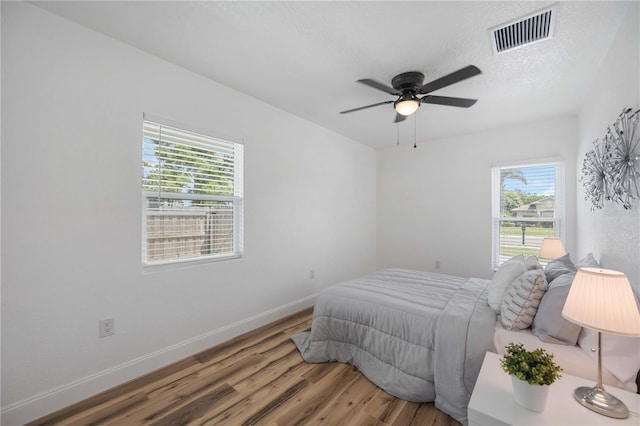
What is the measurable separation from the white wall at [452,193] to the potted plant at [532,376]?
334 cm

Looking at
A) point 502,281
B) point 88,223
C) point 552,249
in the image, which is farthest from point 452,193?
point 88,223

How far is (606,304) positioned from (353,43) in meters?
2.14

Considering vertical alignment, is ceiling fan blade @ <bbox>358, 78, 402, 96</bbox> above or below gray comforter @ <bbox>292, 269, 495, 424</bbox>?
above

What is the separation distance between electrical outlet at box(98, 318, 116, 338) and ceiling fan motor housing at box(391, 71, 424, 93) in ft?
10.00

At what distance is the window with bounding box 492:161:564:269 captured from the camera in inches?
147

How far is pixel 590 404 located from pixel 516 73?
2555 millimetres

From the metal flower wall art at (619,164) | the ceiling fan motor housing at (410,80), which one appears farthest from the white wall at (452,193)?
the ceiling fan motor housing at (410,80)

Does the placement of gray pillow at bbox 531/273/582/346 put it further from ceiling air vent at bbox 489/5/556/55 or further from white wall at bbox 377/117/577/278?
white wall at bbox 377/117/577/278

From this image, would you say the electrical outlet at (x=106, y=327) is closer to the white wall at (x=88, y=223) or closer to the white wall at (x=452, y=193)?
the white wall at (x=88, y=223)

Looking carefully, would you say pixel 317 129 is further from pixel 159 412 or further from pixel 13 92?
pixel 159 412

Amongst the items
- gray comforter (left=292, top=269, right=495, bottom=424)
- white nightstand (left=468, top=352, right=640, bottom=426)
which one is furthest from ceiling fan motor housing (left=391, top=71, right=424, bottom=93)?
white nightstand (left=468, top=352, right=640, bottom=426)

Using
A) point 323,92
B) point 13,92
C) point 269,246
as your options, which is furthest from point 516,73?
point 13,92

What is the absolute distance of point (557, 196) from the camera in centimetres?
373

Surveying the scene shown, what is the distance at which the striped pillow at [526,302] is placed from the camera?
5.89ft
